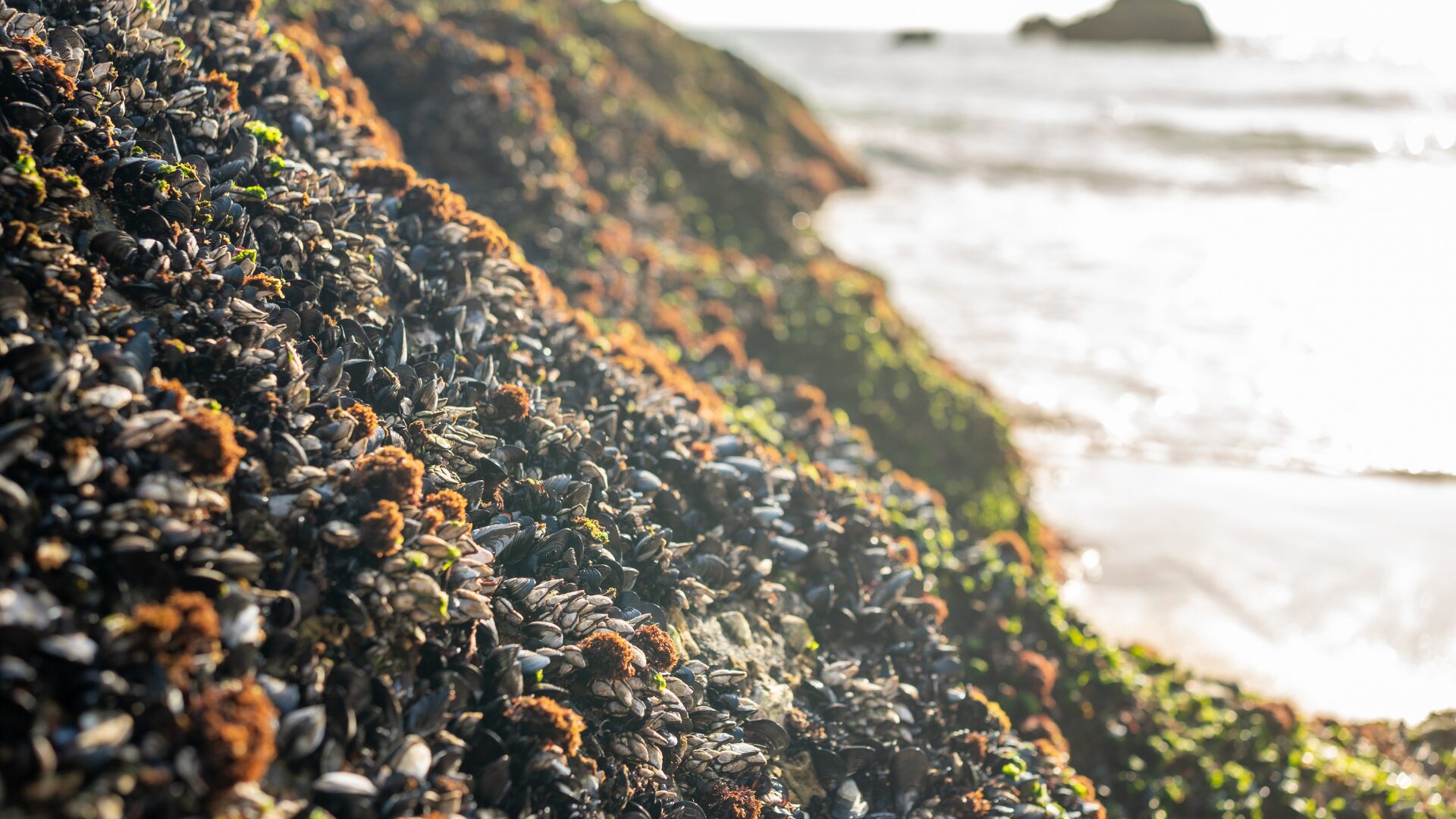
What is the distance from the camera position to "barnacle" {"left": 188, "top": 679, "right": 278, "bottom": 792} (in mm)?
2328

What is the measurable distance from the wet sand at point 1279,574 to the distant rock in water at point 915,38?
292 feet

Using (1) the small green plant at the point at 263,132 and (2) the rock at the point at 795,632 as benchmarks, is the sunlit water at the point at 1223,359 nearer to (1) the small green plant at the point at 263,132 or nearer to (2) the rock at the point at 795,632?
(2) the rock at the point at 795,632

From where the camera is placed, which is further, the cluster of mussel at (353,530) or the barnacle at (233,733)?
the cluster of mussel at (353,530)

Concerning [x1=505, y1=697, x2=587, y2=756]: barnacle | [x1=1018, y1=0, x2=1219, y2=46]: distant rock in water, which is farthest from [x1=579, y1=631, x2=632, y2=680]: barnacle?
[x1=1018, y1=0, x2=1219, y2=46]: distant rock in water

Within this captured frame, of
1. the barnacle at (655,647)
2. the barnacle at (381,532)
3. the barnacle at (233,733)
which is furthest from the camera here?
the barnacle at (655,647)

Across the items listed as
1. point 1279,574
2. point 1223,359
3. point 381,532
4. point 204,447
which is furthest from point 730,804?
point 1223,359

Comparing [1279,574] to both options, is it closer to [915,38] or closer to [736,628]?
[736,628]

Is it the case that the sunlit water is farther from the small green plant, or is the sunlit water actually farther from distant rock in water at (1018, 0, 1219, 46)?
distant rock in water at (1018, 0, 1219, 46)

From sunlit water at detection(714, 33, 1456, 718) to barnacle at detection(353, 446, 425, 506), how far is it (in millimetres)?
5732

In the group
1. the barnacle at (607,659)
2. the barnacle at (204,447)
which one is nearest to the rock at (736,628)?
the barnacle at (607,659)

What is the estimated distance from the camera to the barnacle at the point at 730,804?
3393mm

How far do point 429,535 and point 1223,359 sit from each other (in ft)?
37.8

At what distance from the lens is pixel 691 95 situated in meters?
15.2

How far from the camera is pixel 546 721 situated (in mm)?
3102
